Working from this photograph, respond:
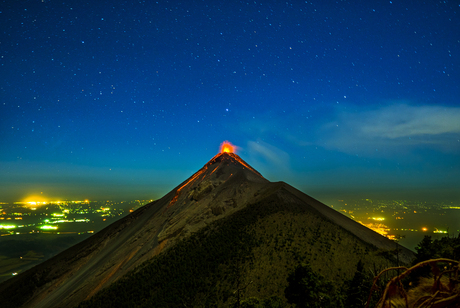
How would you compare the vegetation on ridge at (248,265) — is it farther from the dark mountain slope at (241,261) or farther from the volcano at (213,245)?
the volcano at (213,245)

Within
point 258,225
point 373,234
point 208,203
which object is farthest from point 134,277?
point 373,234

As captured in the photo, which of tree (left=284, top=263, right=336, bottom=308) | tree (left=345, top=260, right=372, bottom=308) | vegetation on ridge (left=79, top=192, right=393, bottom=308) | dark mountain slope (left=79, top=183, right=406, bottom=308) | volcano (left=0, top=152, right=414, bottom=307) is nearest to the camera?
tree (left=345, top=260, right=372, bottom=308)

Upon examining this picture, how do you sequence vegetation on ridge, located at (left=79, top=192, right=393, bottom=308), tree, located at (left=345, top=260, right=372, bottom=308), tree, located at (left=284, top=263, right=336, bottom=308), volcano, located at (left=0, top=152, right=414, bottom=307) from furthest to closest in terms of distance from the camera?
1. volcano, located at (left=0, top=152, right=414, bottom=307)
2. vegetation on ridge, located at (left=79, top=192, right=393, bottom=308)
3. tree, located at (left=284, top=263, right=336, bottom=308)
4. tree, located at (left=345, top=260, right=372, bottom=308)

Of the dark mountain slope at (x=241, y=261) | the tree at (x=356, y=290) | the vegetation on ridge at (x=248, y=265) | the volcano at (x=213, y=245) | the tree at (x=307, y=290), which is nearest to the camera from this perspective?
→ the tree at (x=356, y=290)

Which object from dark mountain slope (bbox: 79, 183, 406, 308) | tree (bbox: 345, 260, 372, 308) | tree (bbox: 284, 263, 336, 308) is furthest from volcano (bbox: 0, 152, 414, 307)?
tree (bbox: 345, 260, 372, 308)

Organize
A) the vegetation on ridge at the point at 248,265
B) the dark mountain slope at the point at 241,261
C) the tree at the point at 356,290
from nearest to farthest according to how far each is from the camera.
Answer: the tree at the point at 356,290
the vegetation on ridge at the point at 248,265
the dark mountain slope at the point at 241,261

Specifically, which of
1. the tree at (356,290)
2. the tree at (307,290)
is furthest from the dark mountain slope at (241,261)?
the tree at (356,290)

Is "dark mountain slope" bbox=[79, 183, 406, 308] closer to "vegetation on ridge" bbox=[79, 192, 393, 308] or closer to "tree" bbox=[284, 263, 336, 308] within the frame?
"vegetation on ridge" bbox=[79, 192, 393, 308]

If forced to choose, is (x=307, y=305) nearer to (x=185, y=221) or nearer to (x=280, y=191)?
(x=280, y=191)

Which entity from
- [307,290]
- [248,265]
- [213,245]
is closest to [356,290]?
[307,290]
